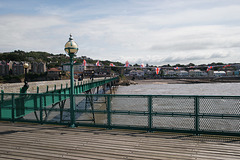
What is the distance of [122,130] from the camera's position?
7363mm

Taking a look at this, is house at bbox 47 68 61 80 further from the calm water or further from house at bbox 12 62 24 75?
the calm water

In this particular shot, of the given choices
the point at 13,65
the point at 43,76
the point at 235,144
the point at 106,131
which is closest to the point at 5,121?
the point at 106,131

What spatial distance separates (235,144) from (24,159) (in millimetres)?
5264

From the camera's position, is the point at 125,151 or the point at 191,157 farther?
the point at 125,151

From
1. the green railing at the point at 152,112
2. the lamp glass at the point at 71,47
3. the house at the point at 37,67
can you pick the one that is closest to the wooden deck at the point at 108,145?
the green railing at the point at 152,112

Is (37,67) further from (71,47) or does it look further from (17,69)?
(71,47)

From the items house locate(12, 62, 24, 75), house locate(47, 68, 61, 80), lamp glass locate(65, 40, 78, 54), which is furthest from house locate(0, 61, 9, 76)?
lamp glass locate(65, 40, 78, 54)

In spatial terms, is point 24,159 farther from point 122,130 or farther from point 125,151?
point 122,130

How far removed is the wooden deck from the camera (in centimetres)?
515

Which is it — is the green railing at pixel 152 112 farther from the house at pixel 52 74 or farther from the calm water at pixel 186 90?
the house at pixel 52 74

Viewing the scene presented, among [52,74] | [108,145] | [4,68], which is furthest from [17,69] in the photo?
[108,145]

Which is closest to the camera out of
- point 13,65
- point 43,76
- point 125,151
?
point 125,151

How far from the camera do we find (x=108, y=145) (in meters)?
5.84

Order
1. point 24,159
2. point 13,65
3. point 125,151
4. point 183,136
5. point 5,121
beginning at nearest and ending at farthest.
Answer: point 24,159
point 125,151
point 183,136
point 5,121
point 13,65
